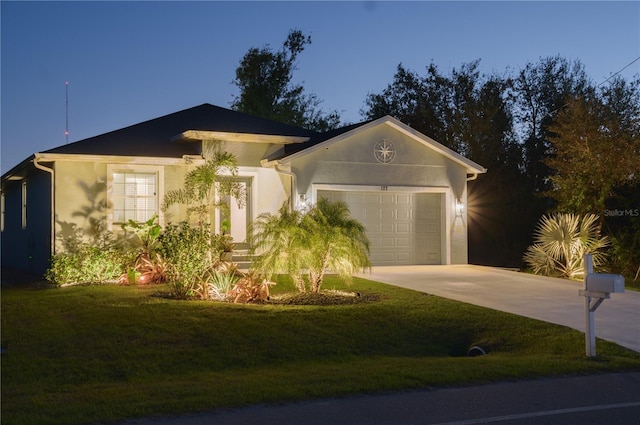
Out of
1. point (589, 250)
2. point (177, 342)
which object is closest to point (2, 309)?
point (177, 342)

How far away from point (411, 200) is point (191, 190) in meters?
6.66

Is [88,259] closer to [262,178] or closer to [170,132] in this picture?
[262,178]

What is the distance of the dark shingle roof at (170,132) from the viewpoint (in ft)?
58.7

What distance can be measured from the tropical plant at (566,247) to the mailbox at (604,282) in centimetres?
927

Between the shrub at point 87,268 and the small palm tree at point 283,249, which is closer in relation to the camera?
the small palm tree at point 283,249

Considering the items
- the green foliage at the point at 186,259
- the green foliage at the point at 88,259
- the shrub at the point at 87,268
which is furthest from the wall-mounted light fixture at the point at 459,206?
the shrub at the point at 87,268

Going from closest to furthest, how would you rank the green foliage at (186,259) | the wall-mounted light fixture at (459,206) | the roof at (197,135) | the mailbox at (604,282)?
the mailbox at (604,282) → the green foliage at (186,259) → the roof at (197,135) → the wall-mounted light fixture at (459,206)

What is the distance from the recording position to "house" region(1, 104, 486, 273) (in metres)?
17.5

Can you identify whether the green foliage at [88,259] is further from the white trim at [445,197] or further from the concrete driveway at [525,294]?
the white trim at [445,197]

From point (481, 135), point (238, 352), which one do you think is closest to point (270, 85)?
point (481, 135)

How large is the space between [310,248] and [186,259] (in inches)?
96.7

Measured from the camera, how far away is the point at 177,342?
32.6ft

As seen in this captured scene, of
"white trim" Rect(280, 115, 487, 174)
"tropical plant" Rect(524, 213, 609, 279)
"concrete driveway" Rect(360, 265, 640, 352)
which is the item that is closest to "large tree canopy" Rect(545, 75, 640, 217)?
"tropical plant" Rect(524, 213, 609, 279)

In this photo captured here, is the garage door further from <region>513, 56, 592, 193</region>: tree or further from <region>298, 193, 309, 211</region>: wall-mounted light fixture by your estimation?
<region>513, 56, 592, 193</region>: tree
